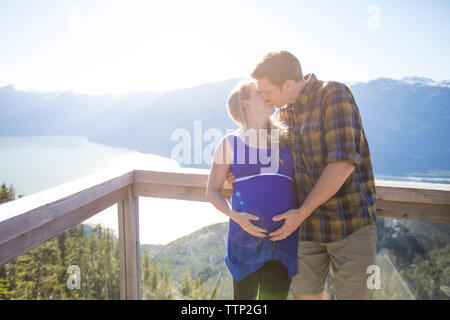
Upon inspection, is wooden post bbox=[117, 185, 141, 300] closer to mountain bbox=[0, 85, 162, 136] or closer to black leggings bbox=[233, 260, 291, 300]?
black leggings bbox=[233, 260, 291, 300]

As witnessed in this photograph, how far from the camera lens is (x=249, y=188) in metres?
1.35

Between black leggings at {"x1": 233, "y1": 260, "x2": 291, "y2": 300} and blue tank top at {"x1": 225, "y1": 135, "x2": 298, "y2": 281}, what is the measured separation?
26 mm

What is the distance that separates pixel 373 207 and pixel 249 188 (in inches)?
21.7

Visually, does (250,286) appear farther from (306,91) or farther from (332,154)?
(306,91)

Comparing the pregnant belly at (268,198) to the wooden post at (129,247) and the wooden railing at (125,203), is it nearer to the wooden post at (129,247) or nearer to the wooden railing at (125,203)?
the wooden railing at (125,203)

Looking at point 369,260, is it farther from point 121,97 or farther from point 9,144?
point 121,97

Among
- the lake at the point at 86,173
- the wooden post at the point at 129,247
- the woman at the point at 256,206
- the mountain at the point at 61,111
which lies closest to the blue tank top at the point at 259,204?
the woman at the point at 256,206

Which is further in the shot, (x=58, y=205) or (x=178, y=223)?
(x=178, y=223)

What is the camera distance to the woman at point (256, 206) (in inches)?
52.3

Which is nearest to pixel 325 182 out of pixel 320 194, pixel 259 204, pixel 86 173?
pixel 320 194

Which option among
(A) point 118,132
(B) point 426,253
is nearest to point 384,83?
(A) point 118,132

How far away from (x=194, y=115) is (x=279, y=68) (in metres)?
30.8

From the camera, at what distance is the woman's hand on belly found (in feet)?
4.24

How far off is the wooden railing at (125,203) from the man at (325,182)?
0.21 metres
